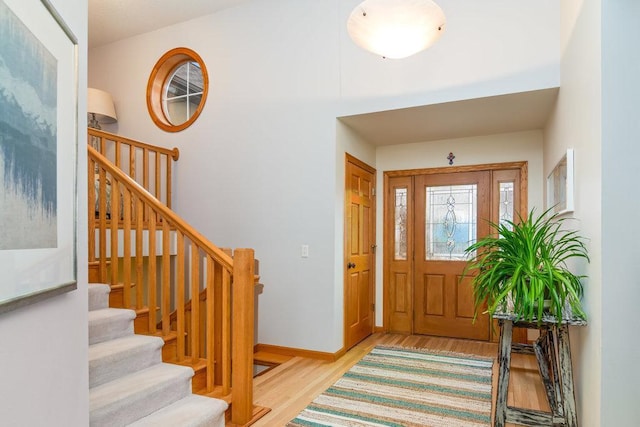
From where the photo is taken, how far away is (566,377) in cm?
214

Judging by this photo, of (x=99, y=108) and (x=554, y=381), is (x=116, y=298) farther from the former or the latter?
(x=554, y=381)

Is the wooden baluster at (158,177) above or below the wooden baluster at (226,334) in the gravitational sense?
above

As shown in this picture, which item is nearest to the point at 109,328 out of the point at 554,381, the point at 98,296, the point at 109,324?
the point at 109,324

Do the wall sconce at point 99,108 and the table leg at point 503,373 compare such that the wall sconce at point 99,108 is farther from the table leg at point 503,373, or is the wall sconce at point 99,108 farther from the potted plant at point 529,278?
the table leg at point 503,373

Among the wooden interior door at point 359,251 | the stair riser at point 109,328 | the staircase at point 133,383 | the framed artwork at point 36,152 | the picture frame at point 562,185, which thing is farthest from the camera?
the wooden interior door at point 359,251

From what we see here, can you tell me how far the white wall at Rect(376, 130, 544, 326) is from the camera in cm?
436

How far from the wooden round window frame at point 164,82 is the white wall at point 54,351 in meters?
3.18

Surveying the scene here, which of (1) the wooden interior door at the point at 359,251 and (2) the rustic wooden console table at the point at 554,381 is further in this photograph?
(1) the wooden interior door at the point at 359,251

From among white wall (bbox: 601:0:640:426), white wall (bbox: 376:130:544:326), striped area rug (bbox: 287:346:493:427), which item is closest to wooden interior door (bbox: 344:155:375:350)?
white wall (bbox: 376:130:544:326)

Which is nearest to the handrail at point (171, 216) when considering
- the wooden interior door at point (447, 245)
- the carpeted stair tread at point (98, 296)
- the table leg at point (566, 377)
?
the carpeted stair tread at point (98, 296)

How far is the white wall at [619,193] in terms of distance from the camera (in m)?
1.82

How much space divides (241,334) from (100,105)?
3672 mm

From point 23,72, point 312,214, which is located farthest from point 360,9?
point 312,214

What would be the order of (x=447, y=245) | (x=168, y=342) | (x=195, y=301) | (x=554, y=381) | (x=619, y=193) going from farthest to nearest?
(x=447, y=245) → (x=168, y=342) → (x=195, y=301) → (x=554, y=381) → (x=619, y=193)
